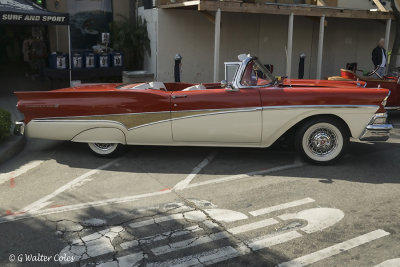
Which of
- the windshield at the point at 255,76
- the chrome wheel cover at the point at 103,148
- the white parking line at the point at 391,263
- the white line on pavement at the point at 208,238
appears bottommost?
the white parking line at the point at 391,263

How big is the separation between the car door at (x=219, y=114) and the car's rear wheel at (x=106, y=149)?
103 centimetres

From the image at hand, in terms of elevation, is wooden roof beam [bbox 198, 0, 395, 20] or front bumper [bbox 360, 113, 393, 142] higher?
wooden roof beam [bbox 198, 0, 395, 20]

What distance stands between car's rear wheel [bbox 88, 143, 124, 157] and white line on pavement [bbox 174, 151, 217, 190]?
4.21ft

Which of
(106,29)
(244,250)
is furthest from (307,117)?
(106,29)

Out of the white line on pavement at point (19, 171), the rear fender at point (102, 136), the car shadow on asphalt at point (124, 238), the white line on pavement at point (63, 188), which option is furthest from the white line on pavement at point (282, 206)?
the white line on pavement at point (19, 171)

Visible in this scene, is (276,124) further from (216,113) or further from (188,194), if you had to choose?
(188,194)

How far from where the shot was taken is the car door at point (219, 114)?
6.41 m

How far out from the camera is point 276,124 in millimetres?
6434

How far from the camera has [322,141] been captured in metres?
6.54

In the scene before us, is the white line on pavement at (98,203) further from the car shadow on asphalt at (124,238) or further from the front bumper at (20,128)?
the front bumper at (20,128)

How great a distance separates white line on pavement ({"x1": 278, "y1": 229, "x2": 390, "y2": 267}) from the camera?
382 centimetres

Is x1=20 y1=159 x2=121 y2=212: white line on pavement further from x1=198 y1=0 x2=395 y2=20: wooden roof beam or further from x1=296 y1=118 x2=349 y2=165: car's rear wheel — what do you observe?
x1=198 y1=0 x2=395 y2=20: wooden roof beam

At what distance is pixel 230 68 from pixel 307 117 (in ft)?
4.54

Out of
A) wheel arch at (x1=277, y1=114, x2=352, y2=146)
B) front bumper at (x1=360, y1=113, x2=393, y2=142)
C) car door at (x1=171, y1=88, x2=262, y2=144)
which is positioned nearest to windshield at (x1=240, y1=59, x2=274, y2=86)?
car door at (x1=171, y1=88, x2=262, y2=144)
